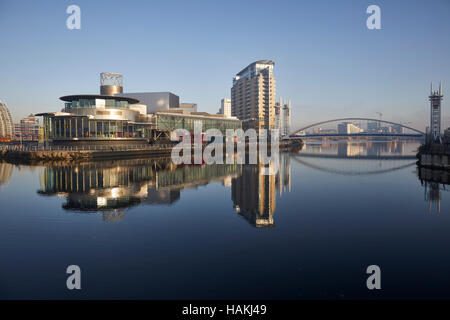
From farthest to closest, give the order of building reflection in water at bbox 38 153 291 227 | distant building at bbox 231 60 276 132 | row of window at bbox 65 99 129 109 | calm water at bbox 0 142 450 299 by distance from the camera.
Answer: distant building at bbox 231 60 276 132 → row of window at bbox 65 99 129 109 → building reflection in water at bbox 38 153 291 227 → calm water at bbox 0 142 450 299

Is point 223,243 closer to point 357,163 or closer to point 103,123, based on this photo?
point 357,163

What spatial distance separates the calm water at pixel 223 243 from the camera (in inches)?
455

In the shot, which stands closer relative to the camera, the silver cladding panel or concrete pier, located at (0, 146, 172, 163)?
concrete pier, located at (0, 146, 172, 163)

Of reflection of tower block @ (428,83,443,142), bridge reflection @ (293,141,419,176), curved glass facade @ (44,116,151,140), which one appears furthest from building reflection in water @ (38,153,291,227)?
reflection of tower block @ (428,83,443,142)

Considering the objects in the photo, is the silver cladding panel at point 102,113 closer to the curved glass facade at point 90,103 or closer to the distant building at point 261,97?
the curved glass facade at point 90,103

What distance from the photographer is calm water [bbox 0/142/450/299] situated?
37.9 feet

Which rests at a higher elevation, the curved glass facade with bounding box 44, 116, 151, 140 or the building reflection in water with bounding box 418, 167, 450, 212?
the curved glass facade with bounding box 44, 116, 151, 140

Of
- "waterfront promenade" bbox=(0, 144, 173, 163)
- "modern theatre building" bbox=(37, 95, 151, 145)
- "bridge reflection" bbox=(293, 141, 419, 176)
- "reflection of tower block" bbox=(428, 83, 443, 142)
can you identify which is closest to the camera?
"bridge reflection" bbox=(293, 141, 419, 176)

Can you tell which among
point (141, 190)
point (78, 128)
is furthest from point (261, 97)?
point (141, 190)

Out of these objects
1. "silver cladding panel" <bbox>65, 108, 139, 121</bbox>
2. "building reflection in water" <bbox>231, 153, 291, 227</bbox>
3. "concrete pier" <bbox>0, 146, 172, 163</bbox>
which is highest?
"silver cladding panel" <bbox>65, 108, 139, 121</bbox>

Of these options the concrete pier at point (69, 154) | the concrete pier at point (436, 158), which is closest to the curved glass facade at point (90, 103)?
the concrete pier at point (69, 154)

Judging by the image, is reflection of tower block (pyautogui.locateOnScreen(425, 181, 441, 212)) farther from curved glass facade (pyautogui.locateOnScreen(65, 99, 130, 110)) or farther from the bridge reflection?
curved glass facade (pyautogui.locateOnScreen(65, 99, 130, 110))
